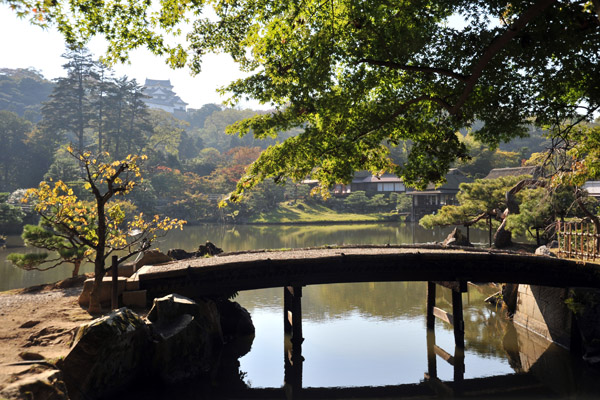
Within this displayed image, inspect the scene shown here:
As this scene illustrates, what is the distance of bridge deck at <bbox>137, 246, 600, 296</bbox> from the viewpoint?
12.1 meters

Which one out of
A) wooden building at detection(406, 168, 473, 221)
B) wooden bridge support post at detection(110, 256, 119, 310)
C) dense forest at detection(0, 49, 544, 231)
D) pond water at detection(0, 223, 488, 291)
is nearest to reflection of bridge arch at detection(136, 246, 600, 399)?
wooden bridge support post at detection(110, 256, 119, 310)

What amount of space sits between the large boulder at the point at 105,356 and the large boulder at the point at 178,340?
429 mm

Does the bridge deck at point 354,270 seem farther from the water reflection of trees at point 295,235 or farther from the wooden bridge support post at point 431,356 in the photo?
the water reflection of trees at point 295,235

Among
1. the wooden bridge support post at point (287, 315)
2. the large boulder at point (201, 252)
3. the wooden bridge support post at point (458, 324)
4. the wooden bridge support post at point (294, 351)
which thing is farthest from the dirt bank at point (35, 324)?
the wooden bridge support post at point (458, 324)

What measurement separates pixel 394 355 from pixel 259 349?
3543 millimetres

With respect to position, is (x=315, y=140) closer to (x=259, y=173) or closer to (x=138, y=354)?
(x=259, y=173)

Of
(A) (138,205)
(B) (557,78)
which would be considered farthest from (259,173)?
(A) (138,205)

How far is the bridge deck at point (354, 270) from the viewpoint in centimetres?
1208

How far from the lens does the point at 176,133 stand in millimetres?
70125

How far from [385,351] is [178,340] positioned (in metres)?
5.65

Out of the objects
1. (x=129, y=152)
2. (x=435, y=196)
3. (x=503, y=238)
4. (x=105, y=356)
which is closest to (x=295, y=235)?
(x=435, y=196)

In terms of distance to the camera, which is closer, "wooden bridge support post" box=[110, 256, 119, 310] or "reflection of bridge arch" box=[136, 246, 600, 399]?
"wooden bridge support post" box=[110, 256, 119, 310]

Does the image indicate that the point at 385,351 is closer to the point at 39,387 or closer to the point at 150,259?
the point at 150,259

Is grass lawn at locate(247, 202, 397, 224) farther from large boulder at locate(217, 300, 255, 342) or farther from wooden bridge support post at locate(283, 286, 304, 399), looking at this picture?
wooden bridge support post at locate(283, 286, 304, 399)
